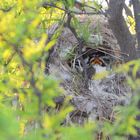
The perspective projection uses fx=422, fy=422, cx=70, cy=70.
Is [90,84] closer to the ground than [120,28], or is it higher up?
closer to the ground

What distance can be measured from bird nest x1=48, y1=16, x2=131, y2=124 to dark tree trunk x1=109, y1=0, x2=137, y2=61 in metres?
0.22

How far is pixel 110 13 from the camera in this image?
1.96 m

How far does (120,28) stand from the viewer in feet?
6.65

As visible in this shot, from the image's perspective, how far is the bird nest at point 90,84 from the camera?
2.14 m

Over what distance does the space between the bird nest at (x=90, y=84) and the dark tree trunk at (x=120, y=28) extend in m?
0.22

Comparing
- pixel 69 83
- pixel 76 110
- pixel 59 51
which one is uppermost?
pixel 59 51

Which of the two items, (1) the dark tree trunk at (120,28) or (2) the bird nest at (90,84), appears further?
(2) the bird nest at (90,84)

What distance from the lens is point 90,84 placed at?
2.35m

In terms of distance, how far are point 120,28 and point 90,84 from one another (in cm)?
45

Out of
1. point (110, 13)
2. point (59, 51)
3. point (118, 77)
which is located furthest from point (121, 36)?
point (59, 51)

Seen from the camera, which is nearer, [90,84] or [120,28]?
[120,28]

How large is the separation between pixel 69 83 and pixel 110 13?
530 mm

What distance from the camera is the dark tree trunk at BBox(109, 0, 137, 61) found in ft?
6.32

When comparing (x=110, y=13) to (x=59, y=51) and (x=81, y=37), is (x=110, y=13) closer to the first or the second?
(x=81, y=37)
